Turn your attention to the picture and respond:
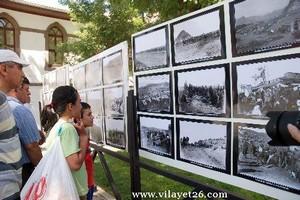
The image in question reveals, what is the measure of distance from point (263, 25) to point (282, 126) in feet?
2.43

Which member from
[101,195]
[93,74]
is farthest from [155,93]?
[101,195]

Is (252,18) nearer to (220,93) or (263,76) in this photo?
(263,76)

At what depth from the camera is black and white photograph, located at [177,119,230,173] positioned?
2.09 metres

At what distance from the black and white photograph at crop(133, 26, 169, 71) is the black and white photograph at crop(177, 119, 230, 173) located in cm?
57

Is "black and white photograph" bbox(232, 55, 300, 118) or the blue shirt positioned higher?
"black and white photograph" bbox(232, 55, 300, 118)

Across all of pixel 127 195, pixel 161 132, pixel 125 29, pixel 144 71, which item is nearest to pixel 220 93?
pixel 161 132

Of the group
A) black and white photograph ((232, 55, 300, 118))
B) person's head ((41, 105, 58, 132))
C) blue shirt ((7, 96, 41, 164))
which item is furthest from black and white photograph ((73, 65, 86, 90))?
black and white photograph ((232, 55, 300, 118))

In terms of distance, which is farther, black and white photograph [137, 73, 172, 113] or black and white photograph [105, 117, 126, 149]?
black and white photograph [105, 117, 126, 149]

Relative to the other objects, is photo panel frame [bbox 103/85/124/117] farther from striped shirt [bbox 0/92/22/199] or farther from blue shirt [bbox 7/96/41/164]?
striped shirt [bbox 0/92/22/199]

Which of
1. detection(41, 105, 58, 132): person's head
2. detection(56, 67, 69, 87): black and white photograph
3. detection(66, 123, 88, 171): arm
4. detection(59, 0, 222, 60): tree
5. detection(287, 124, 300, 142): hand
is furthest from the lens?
detection(59, 0, 222, 60): tree

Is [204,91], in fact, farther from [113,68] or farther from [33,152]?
[113,68]

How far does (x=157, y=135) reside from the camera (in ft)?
9.11

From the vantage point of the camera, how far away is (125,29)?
31.4 feet

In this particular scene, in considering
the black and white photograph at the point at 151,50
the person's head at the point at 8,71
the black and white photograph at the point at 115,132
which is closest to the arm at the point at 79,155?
the person's head at the point at 8,71
